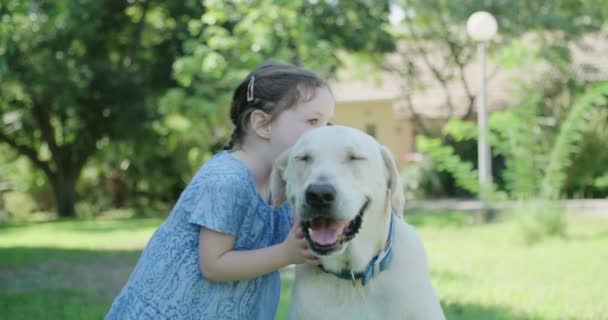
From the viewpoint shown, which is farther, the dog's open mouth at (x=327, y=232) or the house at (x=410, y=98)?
the house at (x=410, y=98)

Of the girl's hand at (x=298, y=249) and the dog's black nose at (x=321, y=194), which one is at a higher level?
the dog's black nose at (x=321, y=194)

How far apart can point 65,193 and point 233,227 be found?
18.4 metres

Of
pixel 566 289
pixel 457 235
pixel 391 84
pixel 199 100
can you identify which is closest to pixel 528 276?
pixel 566 289

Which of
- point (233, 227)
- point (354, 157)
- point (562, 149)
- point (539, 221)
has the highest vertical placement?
point (354, 157)

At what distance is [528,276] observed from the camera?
22.3ft

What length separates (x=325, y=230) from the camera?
9.03 ft

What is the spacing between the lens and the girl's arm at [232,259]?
2.97 meters

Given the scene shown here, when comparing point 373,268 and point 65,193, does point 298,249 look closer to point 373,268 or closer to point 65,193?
point 373,268

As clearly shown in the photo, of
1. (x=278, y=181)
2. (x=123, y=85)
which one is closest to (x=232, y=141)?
(x=278, y=181)

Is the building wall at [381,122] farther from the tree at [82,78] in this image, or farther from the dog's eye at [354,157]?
the dog's eye at [354,157]

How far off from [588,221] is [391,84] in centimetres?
1391

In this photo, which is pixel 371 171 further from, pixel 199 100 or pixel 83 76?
pixel 83 76

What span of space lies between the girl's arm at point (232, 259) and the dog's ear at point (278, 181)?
229mm

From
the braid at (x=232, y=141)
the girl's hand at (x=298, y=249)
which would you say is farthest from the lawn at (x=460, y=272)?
the girl's hand at (x=298, y=249)
